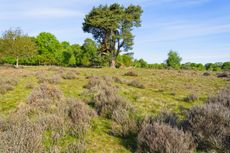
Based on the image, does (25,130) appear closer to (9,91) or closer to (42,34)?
(9,91)

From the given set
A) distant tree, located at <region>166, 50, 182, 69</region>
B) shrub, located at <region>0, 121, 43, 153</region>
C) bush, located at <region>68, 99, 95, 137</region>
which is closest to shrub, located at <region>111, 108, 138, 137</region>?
bush, located at <region>68, 99, 95, 137</region>

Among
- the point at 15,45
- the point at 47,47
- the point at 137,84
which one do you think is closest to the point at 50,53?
the point at 47,47

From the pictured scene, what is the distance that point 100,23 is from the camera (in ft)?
139

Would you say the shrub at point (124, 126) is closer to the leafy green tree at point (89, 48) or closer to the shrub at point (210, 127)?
the shrub at point (210, 127)

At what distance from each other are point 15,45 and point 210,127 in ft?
124

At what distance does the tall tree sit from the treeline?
1.97m

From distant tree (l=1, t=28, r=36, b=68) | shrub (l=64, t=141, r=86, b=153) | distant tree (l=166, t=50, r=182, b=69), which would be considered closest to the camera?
shrub (l=64, t=141, r=86, b=153)

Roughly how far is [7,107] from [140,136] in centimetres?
535

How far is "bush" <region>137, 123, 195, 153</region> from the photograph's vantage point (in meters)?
4.26

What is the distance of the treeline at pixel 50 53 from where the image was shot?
38.6 metres

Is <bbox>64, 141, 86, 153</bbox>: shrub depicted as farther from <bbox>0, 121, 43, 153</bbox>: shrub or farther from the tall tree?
the tall tree

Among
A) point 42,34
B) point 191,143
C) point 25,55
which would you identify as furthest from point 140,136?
point 42,34

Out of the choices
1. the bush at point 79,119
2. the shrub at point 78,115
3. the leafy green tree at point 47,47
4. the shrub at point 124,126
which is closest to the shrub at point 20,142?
the bush at point 79,119

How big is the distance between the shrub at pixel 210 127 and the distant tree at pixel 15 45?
1421 inches
